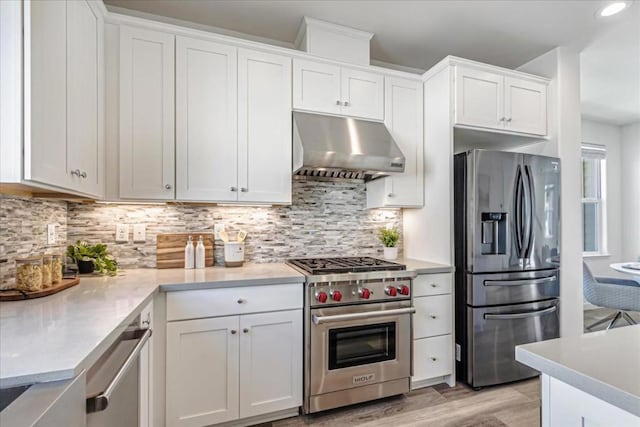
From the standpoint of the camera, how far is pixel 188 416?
1.80 meters

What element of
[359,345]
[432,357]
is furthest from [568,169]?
[359,345]

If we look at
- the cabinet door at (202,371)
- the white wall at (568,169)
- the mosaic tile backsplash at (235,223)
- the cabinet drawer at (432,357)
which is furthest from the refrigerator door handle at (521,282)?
the cabinet door at (202,371)

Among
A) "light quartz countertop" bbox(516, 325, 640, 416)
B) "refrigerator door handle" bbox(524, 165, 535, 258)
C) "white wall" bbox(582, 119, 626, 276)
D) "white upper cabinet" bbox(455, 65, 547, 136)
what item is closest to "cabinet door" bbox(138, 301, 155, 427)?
"light quartz countertop" bbox(516, 325, 640, 416)

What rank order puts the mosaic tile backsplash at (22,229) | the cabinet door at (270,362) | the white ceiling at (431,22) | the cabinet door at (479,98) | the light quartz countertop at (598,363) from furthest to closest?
the cabinet door at (479,98) → the white ceiling at (431,22) → the cabinet door at (270,362) → the mosaic tile backsplash at (22,229) → the light quartz countertop at (598,363)

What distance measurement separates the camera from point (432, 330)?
7.82 feet

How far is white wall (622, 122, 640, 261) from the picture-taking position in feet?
15.7

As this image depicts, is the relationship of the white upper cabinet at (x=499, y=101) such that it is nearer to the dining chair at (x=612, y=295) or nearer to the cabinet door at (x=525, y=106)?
the cabinet door at (x=525, y=106)

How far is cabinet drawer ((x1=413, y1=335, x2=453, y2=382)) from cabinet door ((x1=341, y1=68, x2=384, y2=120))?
1.75 meters

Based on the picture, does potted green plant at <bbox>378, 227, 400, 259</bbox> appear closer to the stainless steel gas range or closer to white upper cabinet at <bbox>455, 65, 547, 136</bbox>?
the stainless steel gas range

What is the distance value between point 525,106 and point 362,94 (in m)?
1.41

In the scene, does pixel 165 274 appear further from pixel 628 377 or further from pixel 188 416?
pixel 628 377

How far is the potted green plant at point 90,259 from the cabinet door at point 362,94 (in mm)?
1904

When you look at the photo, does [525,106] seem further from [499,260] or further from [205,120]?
[205,120]

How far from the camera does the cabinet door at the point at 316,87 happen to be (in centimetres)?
236
